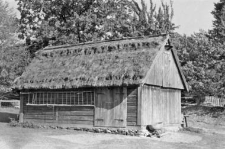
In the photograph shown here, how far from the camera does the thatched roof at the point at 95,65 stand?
19.6 metres

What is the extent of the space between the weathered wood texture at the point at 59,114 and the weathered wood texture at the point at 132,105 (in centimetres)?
247

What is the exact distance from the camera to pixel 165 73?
2203 cm

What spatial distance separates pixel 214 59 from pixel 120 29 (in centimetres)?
1167

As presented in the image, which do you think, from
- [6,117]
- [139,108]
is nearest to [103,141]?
[139,108]

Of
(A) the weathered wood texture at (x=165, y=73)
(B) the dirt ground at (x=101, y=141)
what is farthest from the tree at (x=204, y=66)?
(B) the dirt ground at (x=101, y=141)

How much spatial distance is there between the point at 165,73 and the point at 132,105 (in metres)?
3.92

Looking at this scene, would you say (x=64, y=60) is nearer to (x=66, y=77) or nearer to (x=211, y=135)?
(x=66, y=77)

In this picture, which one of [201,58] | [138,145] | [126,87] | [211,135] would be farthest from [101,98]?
[201,58]

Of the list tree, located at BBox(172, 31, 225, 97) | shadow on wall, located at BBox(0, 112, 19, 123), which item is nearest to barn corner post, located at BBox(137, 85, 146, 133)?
shadow on wall, located at BBox(0, 112, 19, 123)

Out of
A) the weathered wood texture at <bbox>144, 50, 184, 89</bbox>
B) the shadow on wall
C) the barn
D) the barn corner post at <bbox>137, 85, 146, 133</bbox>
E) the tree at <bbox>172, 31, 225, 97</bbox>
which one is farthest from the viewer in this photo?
the tree at <bbox>172, 31, 225, 97</bbox>

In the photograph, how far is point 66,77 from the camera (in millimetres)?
21656

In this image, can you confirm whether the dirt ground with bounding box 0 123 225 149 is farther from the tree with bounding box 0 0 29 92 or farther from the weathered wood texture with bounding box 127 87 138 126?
the tree with bounding box 0 0 29 92

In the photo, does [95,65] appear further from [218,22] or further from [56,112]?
[218,22]

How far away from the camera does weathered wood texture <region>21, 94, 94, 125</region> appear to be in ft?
68.5
